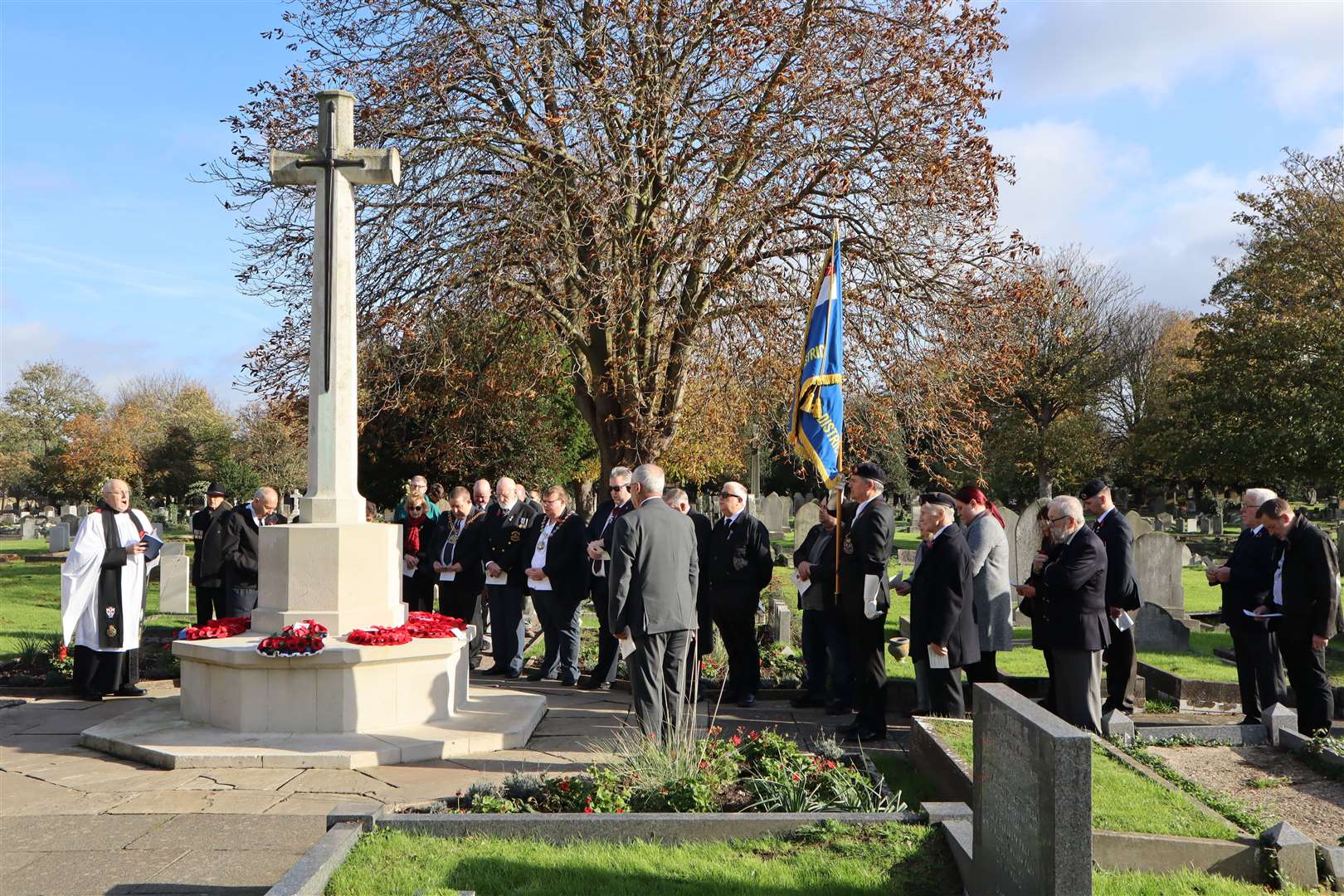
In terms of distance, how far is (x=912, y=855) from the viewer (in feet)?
17.0

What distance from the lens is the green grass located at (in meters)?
14.1

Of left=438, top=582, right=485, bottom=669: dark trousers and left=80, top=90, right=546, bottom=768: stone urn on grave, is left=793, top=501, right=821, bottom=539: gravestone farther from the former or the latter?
left=80, top=90, right=546, bottom=768: stone urn on grave

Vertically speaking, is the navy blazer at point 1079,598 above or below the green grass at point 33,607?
above

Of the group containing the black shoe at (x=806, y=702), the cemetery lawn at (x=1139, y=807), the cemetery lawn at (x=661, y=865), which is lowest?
the black shoe at (x=806, y=702)

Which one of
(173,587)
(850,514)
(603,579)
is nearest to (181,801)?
(603,579)

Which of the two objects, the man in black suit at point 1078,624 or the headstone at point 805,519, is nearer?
the man in black suit at point 1078,624

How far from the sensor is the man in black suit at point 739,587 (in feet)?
32.6

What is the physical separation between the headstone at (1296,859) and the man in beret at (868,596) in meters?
3.42

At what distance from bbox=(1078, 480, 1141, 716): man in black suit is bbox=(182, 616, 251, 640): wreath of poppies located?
7073 mm

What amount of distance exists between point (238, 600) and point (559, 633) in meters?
3.82

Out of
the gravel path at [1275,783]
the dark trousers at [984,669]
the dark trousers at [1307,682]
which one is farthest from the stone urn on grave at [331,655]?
the dark trousers at [1307,682]

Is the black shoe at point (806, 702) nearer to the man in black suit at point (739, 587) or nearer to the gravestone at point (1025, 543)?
the man in black suit at point (739, 587)

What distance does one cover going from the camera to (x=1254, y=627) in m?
8.75

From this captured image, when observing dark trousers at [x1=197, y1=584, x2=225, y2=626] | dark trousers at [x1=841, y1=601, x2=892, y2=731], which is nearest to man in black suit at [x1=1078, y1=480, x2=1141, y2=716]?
dark trousers at [x1=841, y1=601, x2=892, y2=731]
